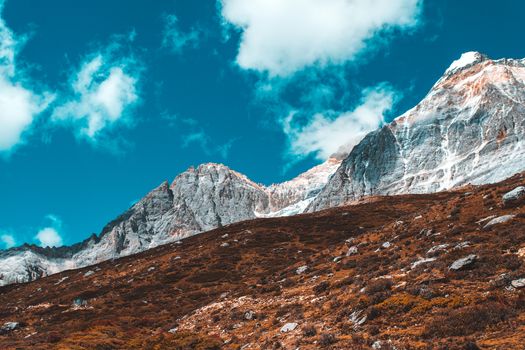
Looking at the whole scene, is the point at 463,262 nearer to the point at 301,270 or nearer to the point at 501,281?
the point at 501,281

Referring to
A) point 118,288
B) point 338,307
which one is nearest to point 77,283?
point 118,288

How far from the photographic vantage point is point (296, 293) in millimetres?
37344

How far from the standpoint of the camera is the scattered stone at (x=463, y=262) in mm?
25641

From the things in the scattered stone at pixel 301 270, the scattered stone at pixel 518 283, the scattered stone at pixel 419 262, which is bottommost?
the scattered stone at pixel 518 283

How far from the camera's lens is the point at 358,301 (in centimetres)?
2620

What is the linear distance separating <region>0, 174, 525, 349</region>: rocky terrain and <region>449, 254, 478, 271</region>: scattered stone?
0.06 metres

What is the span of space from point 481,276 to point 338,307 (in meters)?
8.36

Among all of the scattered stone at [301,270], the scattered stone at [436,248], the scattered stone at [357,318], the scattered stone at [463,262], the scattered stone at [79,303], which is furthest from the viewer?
the scattered stone at [79,303]

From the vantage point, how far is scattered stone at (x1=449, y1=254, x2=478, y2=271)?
25.6 metres

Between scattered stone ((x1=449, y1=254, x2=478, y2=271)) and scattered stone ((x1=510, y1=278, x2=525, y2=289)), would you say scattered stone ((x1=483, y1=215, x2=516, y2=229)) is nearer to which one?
scattered stone ((x1=449, y1=254, x2=478, y2=271))

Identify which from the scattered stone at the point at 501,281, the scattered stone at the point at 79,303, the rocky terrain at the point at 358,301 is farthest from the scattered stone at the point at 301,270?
the scattered stone at the point at 79,303

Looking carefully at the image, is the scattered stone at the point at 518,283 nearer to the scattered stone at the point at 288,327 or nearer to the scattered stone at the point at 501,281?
the scattered stone at the point at 501,281

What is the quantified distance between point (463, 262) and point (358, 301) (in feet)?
20.8

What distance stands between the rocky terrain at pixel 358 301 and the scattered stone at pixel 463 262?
0.18 feet
